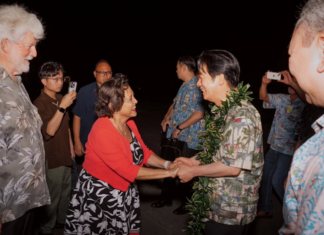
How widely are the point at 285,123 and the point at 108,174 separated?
278cm

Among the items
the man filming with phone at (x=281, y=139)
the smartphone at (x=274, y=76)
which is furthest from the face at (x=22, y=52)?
the smartphone at (x=274, y=76)

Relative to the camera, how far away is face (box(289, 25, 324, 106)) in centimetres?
107

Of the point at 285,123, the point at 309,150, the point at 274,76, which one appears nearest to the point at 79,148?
the point at 285,123

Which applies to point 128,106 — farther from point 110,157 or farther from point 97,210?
point 97,210

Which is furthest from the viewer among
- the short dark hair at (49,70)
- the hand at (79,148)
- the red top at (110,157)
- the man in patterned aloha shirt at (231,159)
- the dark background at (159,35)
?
the dark background at (159,35)

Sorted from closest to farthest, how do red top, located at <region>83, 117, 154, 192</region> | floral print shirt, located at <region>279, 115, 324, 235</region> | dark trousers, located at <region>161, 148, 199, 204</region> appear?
floral print shirt, located at <region>279, 115, 324, 235</region>
red top, located at <region>83, 117, 154, 192</region>
dark trousers, located at <region>161, 148, 199, 204</region>

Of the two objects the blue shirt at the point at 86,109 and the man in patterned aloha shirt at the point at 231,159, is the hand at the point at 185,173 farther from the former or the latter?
the blue shirt at the point at 86,109

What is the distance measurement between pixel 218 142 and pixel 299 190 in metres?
1.15

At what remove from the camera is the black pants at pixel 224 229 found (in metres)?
2.16

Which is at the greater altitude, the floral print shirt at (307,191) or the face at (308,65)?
the face at (308,65)

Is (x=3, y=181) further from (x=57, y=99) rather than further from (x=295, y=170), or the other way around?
(x=295, y=170)

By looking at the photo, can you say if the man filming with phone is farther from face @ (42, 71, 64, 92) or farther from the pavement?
face @ (42, 71, 64, 92)

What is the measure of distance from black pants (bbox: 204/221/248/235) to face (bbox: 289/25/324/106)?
138 cm

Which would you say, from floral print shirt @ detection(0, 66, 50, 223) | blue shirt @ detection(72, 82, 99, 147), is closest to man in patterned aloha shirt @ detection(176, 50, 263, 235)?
floral print shirt @ detection(0, 66, 50, 223)
